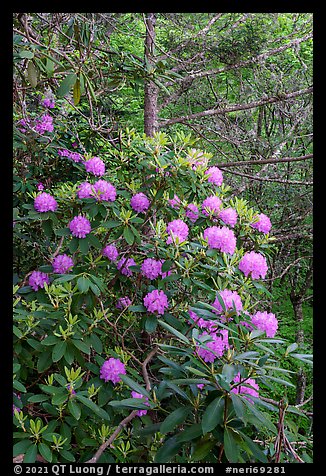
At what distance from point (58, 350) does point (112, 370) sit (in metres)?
0.20

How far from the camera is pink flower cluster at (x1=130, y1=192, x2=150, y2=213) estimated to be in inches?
62.4

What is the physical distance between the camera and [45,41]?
2035mm

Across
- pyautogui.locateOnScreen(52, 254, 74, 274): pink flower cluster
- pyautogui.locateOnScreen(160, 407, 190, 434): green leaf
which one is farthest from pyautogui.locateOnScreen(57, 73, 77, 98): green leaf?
pyautogui.locateOnScreen(160, 407, 190, 434): green leaf

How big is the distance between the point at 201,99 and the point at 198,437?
3107 millimetres

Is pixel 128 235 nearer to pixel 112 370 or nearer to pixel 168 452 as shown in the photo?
pixel 112 370

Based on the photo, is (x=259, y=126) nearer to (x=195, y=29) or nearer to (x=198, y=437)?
(x=195, y=29)

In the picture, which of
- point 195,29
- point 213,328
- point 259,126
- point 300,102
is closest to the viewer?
point 213,328

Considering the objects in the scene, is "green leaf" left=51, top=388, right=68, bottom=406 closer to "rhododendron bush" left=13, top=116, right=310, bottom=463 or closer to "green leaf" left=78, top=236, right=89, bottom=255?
"rhododendron bush" left=13, top=116, right=310, bottom=463

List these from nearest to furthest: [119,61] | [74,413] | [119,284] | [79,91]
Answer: [74,413]
[79,91]
[119,284]
[119,61]

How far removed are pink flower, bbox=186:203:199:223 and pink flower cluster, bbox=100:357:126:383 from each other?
637 mm

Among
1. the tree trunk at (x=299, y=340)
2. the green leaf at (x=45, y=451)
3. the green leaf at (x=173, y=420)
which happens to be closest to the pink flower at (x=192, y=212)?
the green leaf at (x=173, y=420)

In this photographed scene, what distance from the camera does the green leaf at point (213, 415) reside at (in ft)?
2.97
